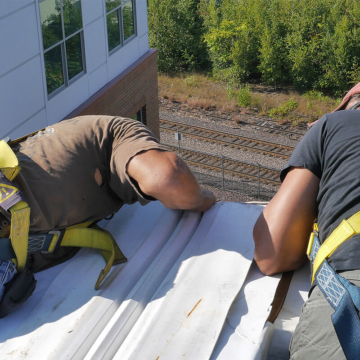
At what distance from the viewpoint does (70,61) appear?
30.7ft

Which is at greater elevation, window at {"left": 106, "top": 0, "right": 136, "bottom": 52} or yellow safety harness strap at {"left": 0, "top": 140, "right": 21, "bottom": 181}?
yellow safety harness strap at {"left": 0, "top": 140, "right": 21, "bottom": 181}

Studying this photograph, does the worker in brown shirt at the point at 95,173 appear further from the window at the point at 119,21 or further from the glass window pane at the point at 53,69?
the window at the point at 119,21

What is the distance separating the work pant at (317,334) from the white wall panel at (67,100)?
695 centimetres

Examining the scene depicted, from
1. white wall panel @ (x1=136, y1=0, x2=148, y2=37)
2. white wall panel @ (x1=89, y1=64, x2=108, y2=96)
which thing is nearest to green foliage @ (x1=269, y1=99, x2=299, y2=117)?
white wall panel @ (x1=136, y1=0, x2=148, y2=37)

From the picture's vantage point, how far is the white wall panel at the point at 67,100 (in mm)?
8711

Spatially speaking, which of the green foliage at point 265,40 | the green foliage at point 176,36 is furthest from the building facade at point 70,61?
the green foliage at point 176,36

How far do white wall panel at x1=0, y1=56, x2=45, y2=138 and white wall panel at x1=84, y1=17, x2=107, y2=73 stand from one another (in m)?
2.02

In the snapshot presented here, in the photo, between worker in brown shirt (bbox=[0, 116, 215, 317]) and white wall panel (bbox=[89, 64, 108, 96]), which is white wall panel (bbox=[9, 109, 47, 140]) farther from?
worker in brown shirt (bbox=[0, 116, 215, 317])

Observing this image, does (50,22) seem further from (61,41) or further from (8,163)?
(8,163)

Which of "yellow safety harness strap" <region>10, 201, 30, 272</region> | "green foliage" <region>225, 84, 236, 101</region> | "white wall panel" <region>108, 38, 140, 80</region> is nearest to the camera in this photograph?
"yellow safety harness strap" <region>10, 201, 30, 272</region>

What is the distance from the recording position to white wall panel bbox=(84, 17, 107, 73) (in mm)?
9922

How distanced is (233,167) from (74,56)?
30.3ft


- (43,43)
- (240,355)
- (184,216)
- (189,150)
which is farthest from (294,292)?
(189,150)

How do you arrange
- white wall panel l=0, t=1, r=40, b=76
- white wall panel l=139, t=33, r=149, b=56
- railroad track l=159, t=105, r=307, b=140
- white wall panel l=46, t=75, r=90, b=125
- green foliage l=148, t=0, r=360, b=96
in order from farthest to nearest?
green foliage l=148, t=0, r=360, b=96
railroad track l=159, t=105, r=307, b=140
white wall panel l=139, t=33, r=149, b=56
white wall panel l=46, t=75, r=90, b=125
white wall panel l=0, t=1, r=40, b=76
